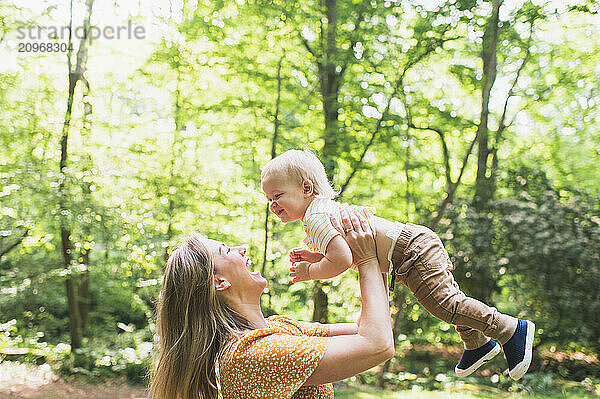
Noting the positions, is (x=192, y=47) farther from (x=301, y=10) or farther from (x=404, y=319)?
(x=404, y=319)

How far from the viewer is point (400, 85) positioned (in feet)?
21.1

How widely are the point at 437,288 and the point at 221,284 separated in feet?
2.43

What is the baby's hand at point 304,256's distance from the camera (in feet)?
6.19

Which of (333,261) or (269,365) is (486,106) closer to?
(333,261)

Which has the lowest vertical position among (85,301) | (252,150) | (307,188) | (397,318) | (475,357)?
(85,301)

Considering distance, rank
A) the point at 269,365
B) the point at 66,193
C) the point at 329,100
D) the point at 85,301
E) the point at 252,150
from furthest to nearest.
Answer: the point at 85,301 < the point at 252,150 < the point at 329,100 < the point at 66,193 < the point at 269,365

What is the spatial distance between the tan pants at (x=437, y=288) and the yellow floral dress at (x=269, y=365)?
0.50 m

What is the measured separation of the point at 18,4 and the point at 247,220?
3972 mm

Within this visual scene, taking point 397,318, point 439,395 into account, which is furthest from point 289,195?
point 397,318

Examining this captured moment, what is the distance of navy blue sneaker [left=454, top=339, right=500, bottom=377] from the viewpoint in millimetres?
1955

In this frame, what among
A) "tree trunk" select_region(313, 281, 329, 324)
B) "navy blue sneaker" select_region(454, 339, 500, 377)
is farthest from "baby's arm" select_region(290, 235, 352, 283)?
"tree trunk" select_region(313, 281, 329, 324)

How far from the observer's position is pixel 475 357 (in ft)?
6.51

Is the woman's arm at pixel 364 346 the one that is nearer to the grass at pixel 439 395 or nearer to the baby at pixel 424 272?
the baby at pixel 424 272

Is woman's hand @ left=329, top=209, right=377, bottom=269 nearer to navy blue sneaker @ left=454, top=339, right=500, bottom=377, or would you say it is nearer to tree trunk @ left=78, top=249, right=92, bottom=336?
navy blue sneaker @ left=454, top=339, right=500, bottom=377
